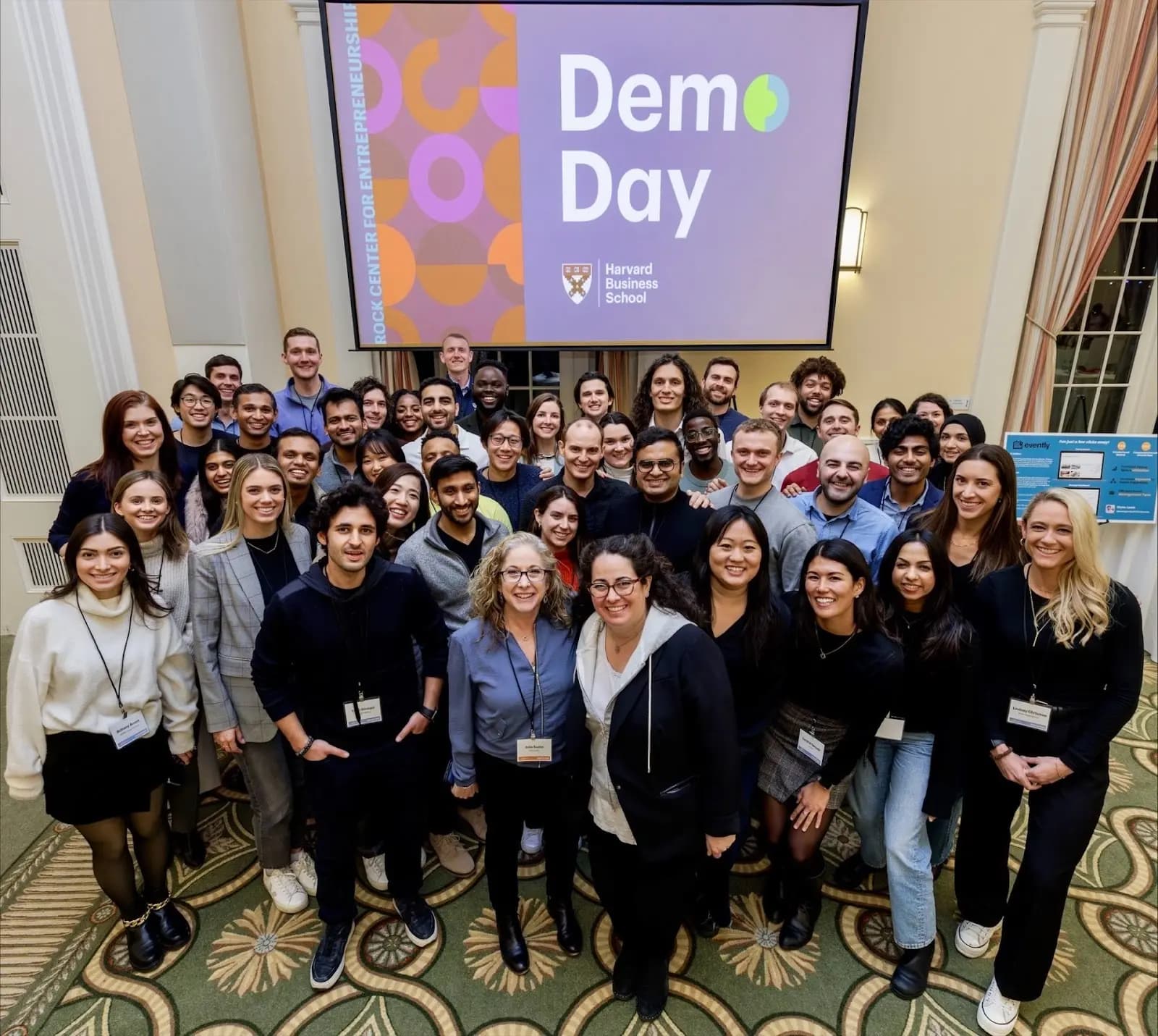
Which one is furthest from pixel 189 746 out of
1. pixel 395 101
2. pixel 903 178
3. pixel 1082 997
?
pixel 903 178

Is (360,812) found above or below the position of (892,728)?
below

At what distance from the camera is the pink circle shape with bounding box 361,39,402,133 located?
4.62 meters

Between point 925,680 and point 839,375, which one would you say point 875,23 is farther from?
point 925,680

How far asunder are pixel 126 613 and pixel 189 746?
55 cm

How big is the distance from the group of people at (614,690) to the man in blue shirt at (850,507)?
13mm

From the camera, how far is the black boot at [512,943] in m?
2.28

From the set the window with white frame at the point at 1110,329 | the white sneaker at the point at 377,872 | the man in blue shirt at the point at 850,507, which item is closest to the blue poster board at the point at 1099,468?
the window with white frame at the point at 1110,329

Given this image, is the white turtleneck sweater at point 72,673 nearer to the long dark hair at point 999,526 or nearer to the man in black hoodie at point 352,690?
the man in black hoodie at point 352,690

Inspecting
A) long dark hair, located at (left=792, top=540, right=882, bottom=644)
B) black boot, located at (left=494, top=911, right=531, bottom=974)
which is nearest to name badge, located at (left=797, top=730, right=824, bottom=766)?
long dark hair, located at (left=792, top=540, right=882, bottom=644)

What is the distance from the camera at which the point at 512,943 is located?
229cm

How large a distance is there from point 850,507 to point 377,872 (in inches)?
94.9

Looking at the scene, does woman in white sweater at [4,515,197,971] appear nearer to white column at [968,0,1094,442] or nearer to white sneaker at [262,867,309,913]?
white sneaker at [262,867,309,913]

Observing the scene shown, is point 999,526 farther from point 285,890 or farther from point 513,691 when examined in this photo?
point 285,890

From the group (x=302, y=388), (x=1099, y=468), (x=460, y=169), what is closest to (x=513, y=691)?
(x=302, y=388)
